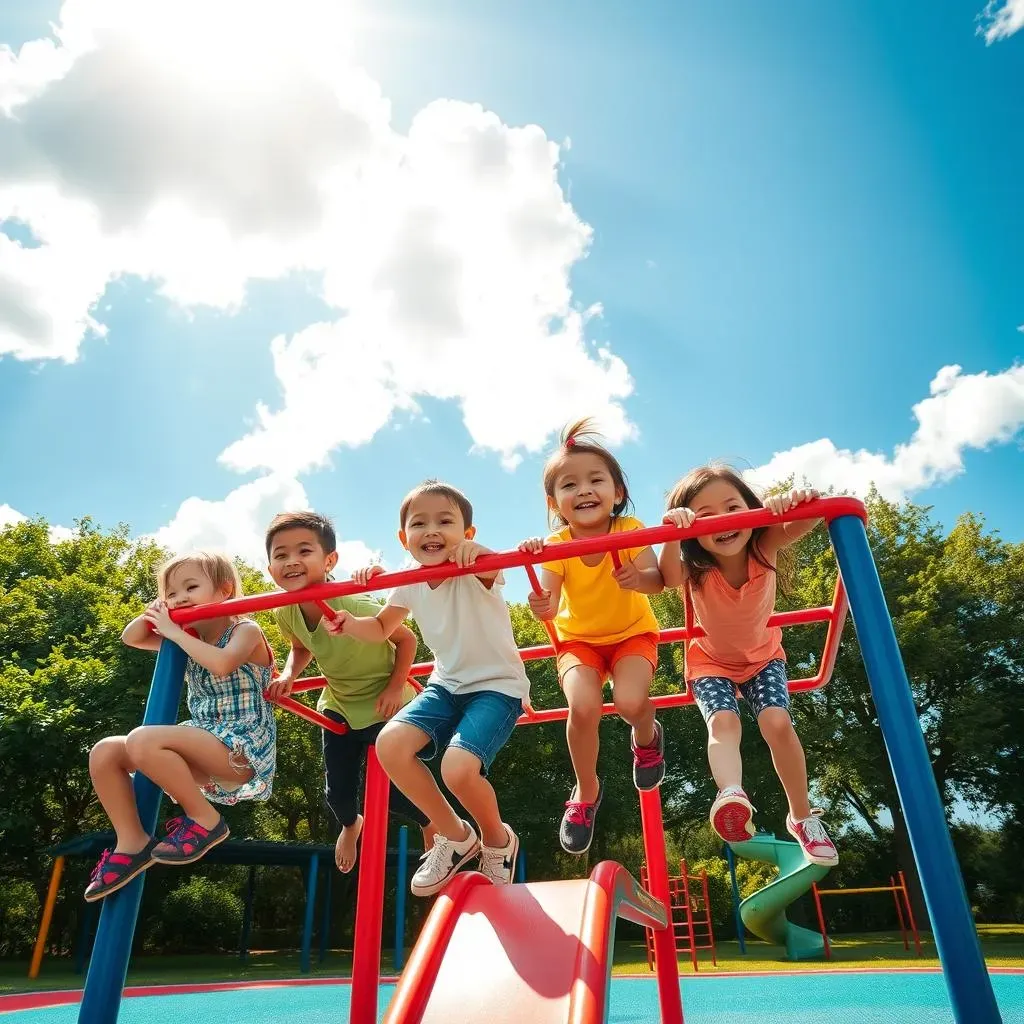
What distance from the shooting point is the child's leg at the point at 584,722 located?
9.96ft

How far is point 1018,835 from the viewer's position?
18.8 m

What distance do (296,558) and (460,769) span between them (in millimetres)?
1088

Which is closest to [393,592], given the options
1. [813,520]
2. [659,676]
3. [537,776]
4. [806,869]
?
[813,520]

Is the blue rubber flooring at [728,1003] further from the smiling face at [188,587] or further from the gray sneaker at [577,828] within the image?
the smiling face at [188,587]

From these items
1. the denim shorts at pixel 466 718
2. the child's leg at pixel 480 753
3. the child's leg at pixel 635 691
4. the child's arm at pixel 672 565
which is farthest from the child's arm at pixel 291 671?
the child's arm at pixel 672 565

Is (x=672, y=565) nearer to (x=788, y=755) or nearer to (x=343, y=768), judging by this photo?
(x=788, y=755)

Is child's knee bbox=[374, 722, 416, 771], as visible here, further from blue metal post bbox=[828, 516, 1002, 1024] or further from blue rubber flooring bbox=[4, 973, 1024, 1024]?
blue rubber flooring bbox=[4, 973, 1024, 1024]

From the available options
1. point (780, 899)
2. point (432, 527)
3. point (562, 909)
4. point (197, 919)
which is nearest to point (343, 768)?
point (432, 527)

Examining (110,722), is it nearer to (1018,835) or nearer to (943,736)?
(943,736)

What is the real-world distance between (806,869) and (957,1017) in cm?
1236

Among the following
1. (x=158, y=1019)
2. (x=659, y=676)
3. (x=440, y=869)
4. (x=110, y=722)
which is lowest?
(x=158, y=1019)

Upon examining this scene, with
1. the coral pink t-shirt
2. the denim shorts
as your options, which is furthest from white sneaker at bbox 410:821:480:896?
the coral pink t-shirt

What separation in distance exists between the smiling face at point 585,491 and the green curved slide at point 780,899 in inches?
462

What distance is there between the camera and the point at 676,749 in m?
19.4
